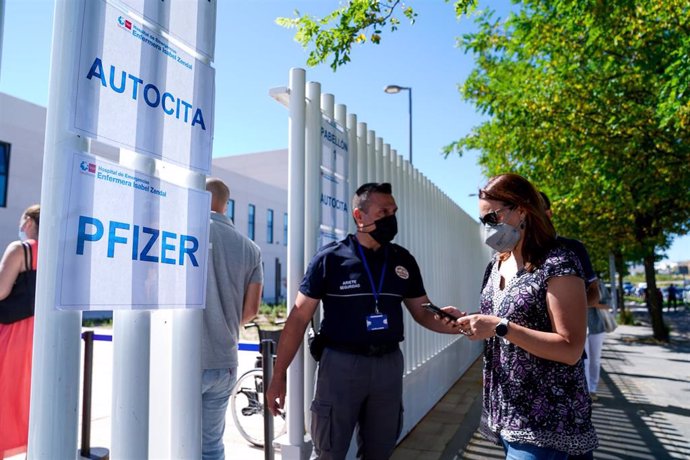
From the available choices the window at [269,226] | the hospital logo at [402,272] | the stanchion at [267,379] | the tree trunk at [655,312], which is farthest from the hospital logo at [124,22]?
the window at [269,226]

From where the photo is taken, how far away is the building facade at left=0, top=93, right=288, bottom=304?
21.2 m

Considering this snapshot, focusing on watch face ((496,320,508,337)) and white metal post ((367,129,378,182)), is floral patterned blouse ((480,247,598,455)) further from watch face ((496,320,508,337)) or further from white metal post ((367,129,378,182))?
white metal post ((367,129,378,182))

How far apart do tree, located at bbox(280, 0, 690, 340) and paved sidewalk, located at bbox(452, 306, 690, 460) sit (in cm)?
327

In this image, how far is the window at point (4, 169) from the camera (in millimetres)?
21094

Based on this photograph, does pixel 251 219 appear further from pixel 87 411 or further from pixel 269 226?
pixel 87 411

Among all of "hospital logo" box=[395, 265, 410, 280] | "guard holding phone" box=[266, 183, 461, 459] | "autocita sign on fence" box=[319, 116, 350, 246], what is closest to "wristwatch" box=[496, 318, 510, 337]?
"guard holding phone" box=[266, 183, 461, 459]

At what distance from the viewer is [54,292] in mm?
1386

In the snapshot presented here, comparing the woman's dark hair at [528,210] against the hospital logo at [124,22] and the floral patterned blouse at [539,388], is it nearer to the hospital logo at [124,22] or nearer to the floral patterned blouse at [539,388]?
the floral patterned blouse at [539,388]

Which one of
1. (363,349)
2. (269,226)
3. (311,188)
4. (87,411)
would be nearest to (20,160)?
(87,411)

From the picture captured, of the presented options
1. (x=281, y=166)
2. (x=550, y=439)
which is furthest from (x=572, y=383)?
(x=281, y=166)

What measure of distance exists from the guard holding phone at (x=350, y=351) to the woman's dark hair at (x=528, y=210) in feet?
2.77

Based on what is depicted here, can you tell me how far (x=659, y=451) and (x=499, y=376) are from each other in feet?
13.5

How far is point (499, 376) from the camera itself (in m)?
2.29

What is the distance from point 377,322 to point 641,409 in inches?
225
